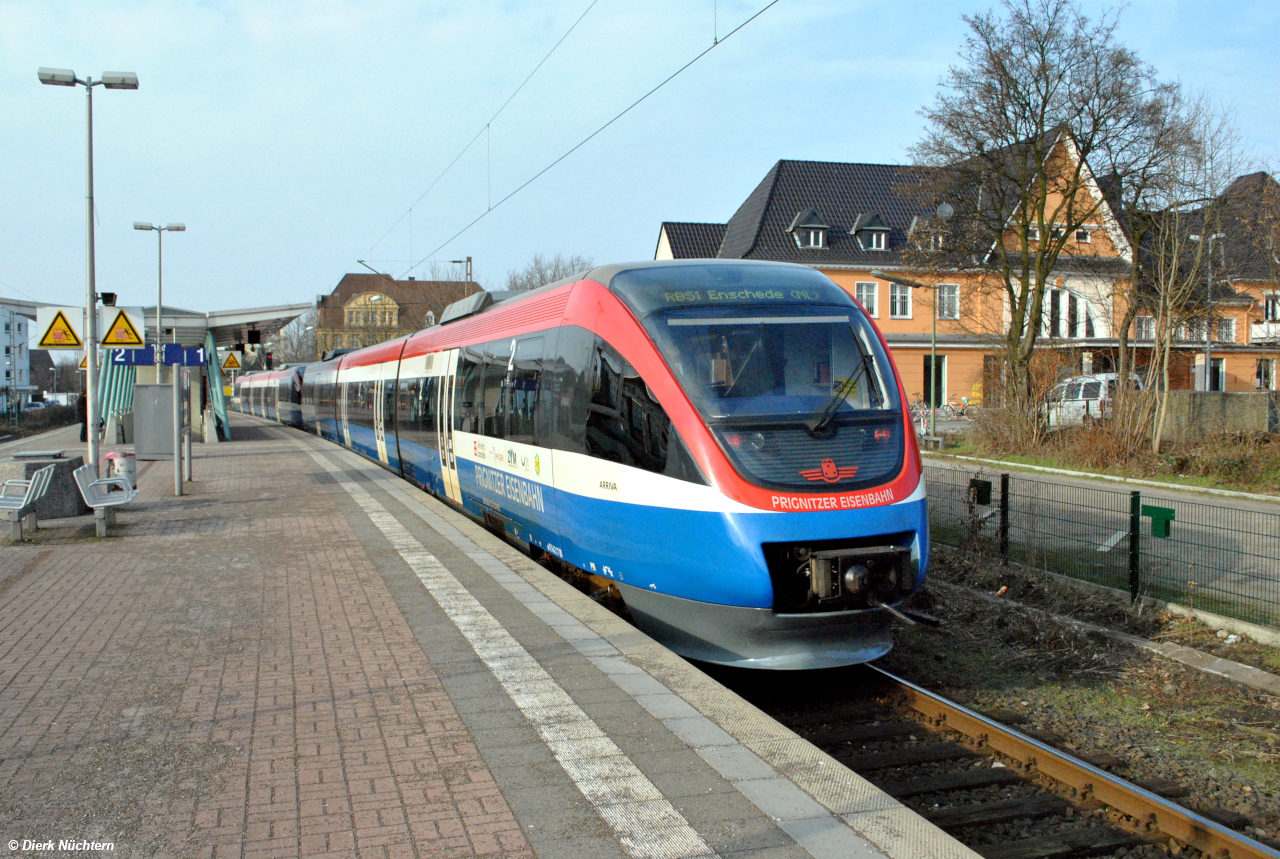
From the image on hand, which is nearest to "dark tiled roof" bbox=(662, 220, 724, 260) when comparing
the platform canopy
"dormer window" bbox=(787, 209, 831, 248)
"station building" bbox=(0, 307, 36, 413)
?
"dormer window" bbox=(787, 209, 831, 248)

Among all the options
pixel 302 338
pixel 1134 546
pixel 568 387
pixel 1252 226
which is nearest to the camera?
pixel 568 387

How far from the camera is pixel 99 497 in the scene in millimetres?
12219

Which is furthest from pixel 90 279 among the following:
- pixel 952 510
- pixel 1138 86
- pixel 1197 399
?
pixel 1138 86

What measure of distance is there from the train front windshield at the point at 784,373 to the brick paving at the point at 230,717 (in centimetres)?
250

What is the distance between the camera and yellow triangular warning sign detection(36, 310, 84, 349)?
1320cm

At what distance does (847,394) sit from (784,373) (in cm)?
46

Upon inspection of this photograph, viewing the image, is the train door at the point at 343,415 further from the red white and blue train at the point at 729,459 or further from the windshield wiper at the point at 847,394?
the windshield wiper at the point at 847,394

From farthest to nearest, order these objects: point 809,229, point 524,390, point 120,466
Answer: point 809,229
point 120,466
point 524,390

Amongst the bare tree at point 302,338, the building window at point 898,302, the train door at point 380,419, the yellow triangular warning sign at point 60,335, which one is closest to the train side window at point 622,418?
the yellow triangular warning sign at point 60,335

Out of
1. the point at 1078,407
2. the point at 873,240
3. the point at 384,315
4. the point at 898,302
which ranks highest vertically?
the point at 873,240

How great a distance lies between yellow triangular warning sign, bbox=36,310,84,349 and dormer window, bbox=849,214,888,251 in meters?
38.6

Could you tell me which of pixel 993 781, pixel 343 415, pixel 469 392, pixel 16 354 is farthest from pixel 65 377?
pixel 993 781

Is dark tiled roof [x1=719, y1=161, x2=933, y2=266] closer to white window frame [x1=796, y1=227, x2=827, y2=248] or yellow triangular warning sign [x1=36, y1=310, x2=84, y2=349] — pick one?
white window frame [x1=796, y1=227, x2=827, y2=248]

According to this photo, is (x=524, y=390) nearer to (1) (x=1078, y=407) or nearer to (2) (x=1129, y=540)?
(2) (x=1129, y=540)
